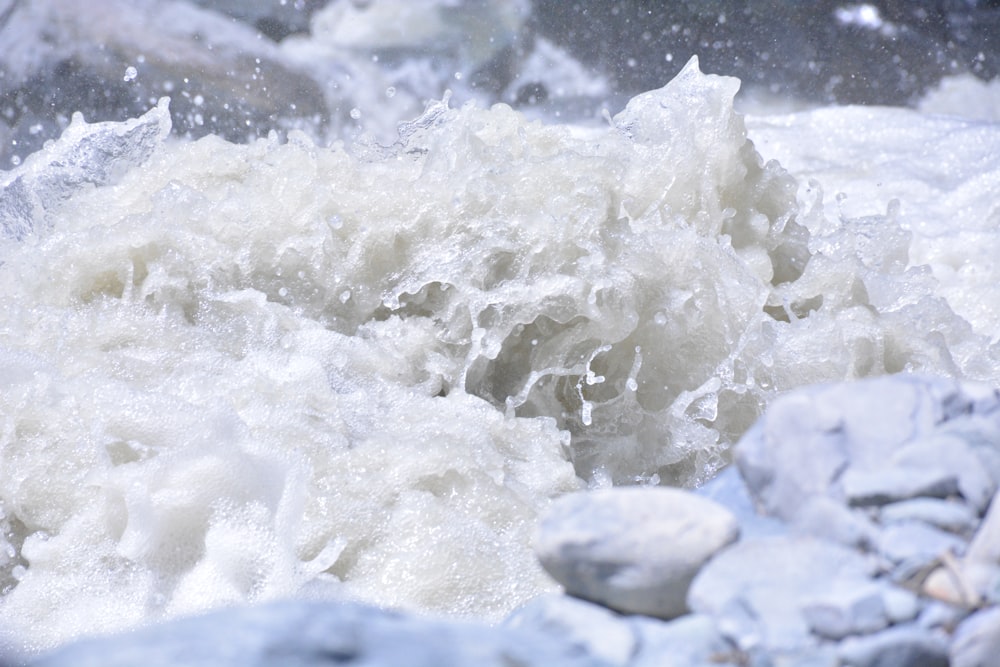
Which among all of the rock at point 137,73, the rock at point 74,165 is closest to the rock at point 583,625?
the rock at point 74,165

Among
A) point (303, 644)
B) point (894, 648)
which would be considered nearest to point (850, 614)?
point (894, 648)

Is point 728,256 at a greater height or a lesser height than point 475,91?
greater

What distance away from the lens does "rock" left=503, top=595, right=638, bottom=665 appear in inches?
20.7

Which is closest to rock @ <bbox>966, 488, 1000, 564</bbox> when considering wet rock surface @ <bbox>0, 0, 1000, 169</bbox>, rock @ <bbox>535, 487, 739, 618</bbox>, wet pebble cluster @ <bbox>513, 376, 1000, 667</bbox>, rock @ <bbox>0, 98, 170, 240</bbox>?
wet pebble cluster @ <bbox>513, 376, 1000, 667</bbox>

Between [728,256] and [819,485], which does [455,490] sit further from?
[819,485]

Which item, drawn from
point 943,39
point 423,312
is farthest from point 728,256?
point 943,39

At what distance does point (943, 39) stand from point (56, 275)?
2.93 m

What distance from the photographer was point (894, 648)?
0.49 metres

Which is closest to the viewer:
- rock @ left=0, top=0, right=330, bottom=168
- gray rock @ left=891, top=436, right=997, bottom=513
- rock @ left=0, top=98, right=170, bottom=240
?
gray rock @ left=891, top=436, right=997, bottom=513

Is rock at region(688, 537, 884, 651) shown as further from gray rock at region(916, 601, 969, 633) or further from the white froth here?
the white froth

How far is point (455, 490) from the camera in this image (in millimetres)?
1186

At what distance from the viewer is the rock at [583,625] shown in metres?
0.53

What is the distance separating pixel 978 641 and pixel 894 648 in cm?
4

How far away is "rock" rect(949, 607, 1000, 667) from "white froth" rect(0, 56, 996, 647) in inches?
23.0
